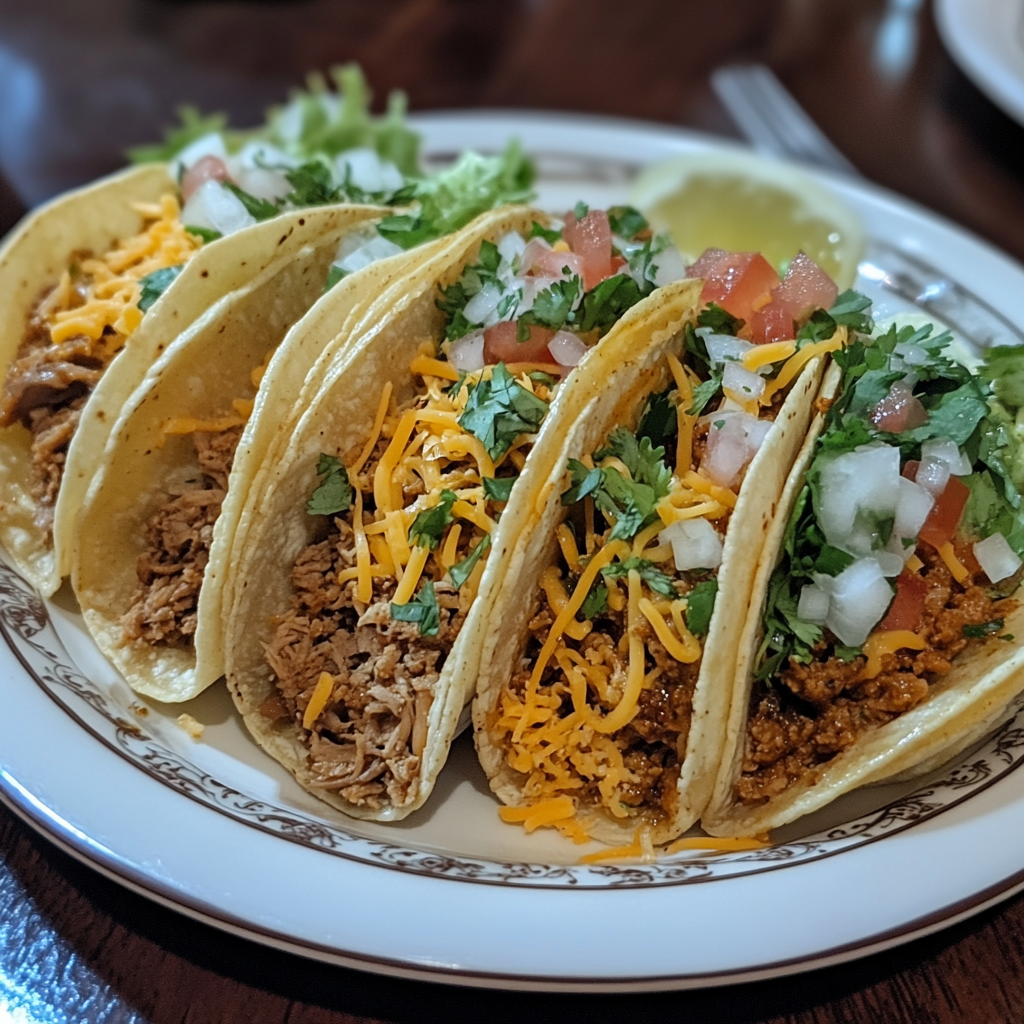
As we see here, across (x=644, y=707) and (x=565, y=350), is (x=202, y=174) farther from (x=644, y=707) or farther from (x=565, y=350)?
(x=644, y=707)

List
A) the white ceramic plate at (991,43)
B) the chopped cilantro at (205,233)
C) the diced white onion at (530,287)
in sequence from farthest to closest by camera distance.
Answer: the white ceramic plate at (991,43)
the chopped cilantro at (205,233)
the diced white onion at (530,287)

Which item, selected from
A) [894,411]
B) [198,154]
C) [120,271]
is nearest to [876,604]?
[894,411]

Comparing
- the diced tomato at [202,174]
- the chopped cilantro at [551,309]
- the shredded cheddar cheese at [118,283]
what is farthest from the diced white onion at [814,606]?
the diced tomato at [202,174]

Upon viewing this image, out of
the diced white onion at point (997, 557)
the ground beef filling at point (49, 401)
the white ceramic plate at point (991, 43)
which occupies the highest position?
the white ceramic plate at point (991, 43)

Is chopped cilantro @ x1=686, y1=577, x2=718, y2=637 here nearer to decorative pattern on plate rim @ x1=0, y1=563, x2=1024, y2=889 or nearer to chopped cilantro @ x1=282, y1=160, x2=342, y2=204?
decorative pattern on plate rim @ x1=0, y1=563, x2=1024, y2=889

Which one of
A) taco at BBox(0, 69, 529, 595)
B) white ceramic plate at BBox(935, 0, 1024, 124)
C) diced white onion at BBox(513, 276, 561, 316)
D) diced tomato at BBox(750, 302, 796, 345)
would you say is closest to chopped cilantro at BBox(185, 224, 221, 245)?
taco at BBox(0, 69, 529, 595)

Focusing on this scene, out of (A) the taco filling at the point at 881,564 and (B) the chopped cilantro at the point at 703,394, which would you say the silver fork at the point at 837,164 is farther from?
(B) the chopped cilantro at the point at 703,394
